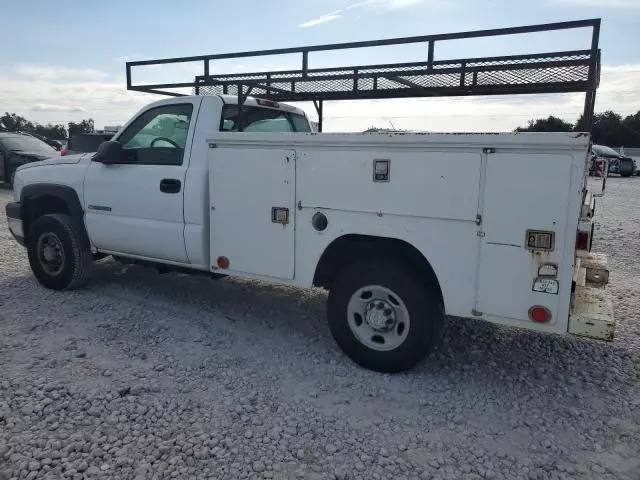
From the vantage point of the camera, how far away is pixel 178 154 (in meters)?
4.93

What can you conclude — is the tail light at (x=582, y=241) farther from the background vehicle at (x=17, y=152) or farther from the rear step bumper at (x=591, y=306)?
the background vehicle at (x=17, y=152)

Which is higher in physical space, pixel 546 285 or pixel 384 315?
pixel 546 285

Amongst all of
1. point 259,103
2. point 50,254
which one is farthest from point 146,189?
point 50,254

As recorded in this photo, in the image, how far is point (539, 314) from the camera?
3.40 m

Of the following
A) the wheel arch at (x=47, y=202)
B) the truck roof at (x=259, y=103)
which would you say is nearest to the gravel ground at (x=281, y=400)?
the wheel arch at (x=47, y=202)

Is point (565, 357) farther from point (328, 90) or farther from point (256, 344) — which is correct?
point (328, 90)

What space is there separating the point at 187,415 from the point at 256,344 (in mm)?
1252

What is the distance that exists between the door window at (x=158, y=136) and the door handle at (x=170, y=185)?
0.18 meters

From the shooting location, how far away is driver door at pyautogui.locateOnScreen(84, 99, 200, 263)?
4.88 metres

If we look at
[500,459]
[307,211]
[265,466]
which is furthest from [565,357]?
[265,466]

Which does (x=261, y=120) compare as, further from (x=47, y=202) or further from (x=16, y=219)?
(x=16, y=219)

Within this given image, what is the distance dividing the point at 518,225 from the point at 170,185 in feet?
9.90

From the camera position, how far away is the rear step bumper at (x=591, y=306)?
329 cm

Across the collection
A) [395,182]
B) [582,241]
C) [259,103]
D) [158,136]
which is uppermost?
[259,103]
